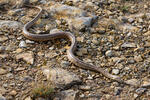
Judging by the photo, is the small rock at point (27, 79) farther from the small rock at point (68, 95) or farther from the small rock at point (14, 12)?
the small rock at point (14, 12)

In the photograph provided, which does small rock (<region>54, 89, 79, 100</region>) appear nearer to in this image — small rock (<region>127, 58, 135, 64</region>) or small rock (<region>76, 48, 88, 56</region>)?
small rock (<region>76, 48, 88, 56</region>)

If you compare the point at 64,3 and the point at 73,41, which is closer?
the point at 73,41

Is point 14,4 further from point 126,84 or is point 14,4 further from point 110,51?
point 126,84

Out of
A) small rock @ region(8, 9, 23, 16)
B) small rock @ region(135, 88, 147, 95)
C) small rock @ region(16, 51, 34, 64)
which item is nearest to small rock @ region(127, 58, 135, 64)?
small rock @ region(135, 88, 147, 95)

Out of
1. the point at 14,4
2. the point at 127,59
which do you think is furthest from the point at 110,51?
the point at 14,4

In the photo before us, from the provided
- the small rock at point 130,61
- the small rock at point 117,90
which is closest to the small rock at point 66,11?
the small rock at point 130,61

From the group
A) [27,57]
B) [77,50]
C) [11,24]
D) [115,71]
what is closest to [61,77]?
[27,57]

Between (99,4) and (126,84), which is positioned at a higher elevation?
(99,4)

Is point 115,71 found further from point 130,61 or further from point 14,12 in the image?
point 14,12
